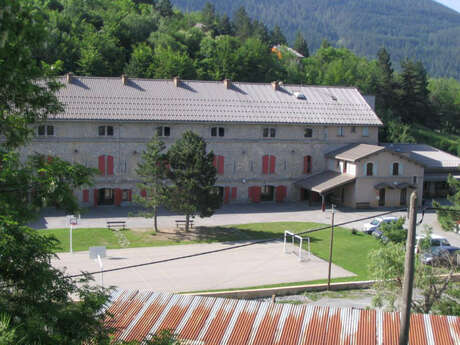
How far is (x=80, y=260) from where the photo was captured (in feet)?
102

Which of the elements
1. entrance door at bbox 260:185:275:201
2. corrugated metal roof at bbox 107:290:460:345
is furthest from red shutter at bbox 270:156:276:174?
corrugated metal roof at bbox 107:290:460:345

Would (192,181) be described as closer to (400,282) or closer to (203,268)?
(203,268)

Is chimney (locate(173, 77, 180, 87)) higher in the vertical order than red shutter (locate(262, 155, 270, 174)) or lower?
higher

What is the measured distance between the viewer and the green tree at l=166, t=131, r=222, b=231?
36.5 meters

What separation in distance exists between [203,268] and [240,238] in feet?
22.0

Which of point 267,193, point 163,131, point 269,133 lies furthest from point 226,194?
point 163,131

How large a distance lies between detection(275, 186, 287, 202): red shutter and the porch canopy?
119 centimetres

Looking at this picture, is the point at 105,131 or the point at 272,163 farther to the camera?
the point at 272,163

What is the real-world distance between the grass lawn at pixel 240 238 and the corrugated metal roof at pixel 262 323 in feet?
46.3

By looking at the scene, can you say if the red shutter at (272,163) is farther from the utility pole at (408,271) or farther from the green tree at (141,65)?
the utility pole at (408,271)

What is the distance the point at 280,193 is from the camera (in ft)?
164

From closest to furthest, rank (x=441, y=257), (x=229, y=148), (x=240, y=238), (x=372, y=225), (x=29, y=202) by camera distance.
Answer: (x=29, y=202) → (x=441, y=257) → (x=240, y=238) → (x=372, y=225) → (x=229, y=148)

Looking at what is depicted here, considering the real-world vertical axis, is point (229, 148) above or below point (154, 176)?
above

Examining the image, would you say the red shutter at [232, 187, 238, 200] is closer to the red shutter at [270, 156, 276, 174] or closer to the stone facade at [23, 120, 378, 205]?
the stone facade at [23, 120, 378, 205]
